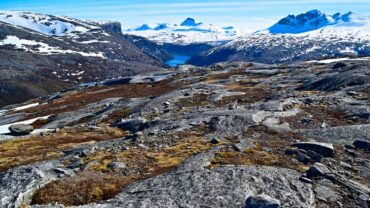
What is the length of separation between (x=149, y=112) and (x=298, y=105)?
1775 centimetres

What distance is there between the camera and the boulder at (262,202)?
21359 millimetres

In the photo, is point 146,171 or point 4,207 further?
point 146,171

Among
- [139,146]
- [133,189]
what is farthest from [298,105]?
[133,189]

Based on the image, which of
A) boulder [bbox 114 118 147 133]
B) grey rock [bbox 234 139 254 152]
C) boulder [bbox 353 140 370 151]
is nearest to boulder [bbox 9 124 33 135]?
boulder [bbox 114 118 147 133]

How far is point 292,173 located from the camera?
25.4m

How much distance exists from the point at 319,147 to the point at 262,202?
31.4ft

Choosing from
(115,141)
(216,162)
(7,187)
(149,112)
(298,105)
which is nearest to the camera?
(7,187)

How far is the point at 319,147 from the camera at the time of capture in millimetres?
29297

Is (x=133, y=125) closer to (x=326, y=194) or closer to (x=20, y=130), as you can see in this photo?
(x=20, y=130)

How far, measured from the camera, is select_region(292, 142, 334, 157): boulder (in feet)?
94.5

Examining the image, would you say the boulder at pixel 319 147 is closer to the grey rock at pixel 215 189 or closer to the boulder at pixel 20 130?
the grey rock at pixel 215 189

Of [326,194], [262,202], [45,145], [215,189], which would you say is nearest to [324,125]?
[326,194]

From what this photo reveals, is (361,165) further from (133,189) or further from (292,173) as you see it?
(133,189)

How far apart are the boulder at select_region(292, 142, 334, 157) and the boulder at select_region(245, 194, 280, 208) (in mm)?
8775
